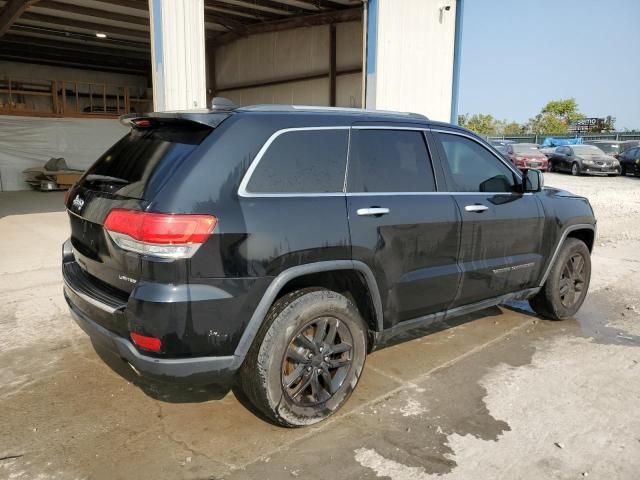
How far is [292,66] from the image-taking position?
14680 millimetres

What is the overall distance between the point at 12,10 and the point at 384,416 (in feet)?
39.8

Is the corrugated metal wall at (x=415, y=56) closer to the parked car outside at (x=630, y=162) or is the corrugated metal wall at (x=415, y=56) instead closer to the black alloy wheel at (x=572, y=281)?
the black alloy wheel at (x=572, y=281)

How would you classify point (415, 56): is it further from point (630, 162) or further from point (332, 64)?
point (630, 162)

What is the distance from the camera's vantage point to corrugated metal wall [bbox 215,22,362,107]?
1339 centimetres

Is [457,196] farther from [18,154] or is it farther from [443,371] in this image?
[18,154]

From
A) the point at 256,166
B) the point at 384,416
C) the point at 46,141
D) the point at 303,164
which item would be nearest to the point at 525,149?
the point at 46,141

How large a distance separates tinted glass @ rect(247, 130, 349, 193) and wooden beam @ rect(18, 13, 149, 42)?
13261 mm

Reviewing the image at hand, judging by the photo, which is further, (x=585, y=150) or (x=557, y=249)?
(x=585, y=150)

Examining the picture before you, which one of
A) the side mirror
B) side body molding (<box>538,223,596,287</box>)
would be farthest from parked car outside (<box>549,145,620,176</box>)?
the side mirror

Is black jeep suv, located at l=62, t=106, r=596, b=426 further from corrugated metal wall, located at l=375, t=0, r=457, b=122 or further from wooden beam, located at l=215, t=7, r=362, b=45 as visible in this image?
→ wooden beam, located at l=215, t=7, r=362, b=45

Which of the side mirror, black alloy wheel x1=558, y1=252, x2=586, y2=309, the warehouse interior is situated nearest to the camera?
the side mirror

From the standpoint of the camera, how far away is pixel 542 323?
4.97m

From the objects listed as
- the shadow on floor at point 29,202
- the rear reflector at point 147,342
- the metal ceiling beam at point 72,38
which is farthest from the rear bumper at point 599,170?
the rear reflector at point 147,342

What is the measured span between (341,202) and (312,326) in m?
0.75
